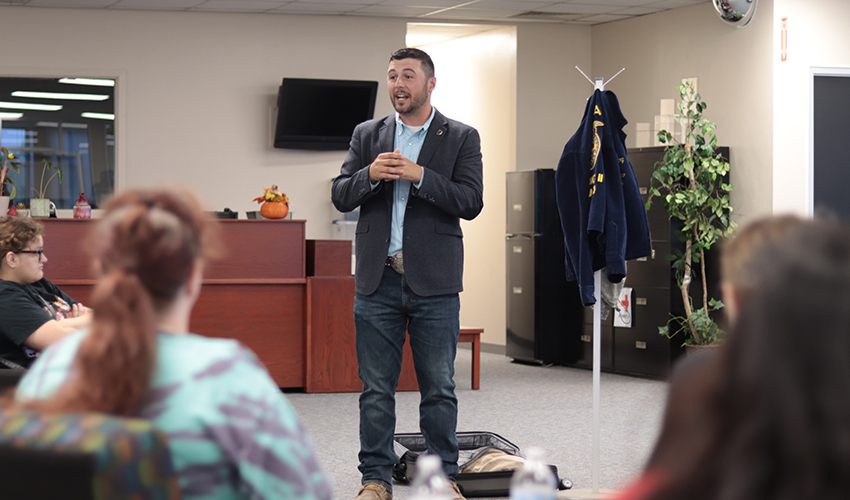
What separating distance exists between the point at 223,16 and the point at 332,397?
11.2 ft

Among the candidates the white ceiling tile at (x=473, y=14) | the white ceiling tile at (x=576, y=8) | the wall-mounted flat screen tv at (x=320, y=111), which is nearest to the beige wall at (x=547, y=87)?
the white ceiling tile at (x=473, y=14)

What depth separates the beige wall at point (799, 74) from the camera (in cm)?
615

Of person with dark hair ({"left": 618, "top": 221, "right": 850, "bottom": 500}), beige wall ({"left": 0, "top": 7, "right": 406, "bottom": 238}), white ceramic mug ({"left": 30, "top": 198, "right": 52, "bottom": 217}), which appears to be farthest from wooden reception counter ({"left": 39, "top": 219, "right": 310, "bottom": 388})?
person with dark hair ({"left": 618, "top": 221, "right": 850, "bottom": 500})

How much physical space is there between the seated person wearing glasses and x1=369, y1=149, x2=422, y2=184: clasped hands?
108cm

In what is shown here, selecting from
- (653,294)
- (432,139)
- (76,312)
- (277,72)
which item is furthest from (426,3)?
(76,312)

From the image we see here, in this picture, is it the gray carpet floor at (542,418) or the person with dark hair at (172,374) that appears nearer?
the person with dark hair at (172,374)

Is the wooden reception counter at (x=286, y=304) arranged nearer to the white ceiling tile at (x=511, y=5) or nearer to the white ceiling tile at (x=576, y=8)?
the white ceiling tile at (x=511, y=5)

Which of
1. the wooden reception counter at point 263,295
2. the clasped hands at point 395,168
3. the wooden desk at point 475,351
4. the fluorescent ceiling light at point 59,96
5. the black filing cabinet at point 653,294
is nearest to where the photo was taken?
the clasped hands at point 395,168

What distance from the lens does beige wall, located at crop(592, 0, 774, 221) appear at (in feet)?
20.4

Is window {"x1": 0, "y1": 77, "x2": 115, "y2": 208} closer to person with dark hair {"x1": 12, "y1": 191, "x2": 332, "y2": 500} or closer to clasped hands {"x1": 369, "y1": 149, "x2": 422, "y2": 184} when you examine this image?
clasped hands {"x1": 369, "y1": 149, "x2": 422, "y2": 184}

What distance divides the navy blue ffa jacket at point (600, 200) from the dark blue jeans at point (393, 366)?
658 millimetres

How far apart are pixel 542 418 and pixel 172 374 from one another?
4124mm

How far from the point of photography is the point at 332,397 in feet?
18.5

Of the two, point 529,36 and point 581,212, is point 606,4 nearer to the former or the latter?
point 529,36
